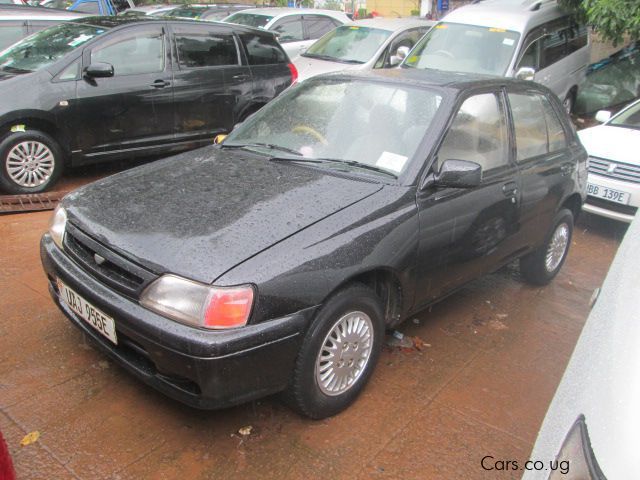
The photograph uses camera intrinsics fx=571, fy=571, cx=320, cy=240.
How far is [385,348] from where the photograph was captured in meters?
3.71

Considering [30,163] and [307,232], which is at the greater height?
[307,232]

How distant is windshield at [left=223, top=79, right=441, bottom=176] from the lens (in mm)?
3369

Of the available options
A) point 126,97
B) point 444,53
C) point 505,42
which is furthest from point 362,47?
point 126,97

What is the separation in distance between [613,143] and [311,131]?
4.51 m

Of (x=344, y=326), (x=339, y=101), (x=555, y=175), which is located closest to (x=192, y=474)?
(x=344, y=326)

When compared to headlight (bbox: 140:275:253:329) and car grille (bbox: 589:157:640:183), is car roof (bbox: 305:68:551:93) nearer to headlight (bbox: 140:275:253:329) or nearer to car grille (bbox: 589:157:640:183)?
headlight (bbox: 140:275:253:329)

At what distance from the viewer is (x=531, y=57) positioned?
856 cm

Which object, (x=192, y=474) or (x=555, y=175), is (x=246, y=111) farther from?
(x=192, y=474)

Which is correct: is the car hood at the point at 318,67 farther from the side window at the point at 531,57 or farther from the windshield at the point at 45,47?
the windshield at the point at 45,47

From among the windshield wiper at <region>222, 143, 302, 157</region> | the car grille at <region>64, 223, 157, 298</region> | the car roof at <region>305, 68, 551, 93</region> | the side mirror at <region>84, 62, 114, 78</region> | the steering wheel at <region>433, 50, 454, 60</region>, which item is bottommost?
the car grille at <region>64, 223, 157, 298</region>

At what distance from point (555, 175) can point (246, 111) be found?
4.22 meters

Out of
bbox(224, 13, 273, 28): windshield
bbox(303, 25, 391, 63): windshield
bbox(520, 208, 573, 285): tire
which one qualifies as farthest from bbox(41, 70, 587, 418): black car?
bbox(224, 13, 273, 28): windshield

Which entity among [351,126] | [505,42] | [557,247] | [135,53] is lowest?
[557,247]

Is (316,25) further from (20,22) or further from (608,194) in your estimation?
(608,194)
